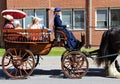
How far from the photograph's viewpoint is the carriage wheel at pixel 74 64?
12609mm

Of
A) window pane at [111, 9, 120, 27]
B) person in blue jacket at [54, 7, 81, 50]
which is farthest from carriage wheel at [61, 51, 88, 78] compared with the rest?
window pane at [111, 9, 120, 27]

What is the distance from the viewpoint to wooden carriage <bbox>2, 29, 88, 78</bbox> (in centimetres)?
1264

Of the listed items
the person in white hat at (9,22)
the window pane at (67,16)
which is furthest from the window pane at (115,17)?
the person in white hat at (9,22)

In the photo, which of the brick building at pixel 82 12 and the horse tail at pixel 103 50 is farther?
the brick building at pixel 82 12

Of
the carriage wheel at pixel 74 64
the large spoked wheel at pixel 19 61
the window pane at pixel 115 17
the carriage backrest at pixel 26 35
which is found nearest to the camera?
the carriage wheel at pixel 74 64

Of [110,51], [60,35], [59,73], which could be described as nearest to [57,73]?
[59,73]

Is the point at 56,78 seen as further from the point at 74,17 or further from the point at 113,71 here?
the point at 74,17

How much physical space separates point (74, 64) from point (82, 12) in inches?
792

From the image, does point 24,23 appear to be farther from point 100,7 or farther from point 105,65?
point 105,65

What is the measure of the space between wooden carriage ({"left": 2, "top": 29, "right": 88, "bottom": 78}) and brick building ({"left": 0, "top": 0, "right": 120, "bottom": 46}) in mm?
18809

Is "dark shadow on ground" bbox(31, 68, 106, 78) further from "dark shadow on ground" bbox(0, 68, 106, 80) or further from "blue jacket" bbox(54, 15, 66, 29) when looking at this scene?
"blue jacket" bbox(54, 15, 66, 29)

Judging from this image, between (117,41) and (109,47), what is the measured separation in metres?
0.34

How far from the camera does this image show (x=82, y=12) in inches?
1281

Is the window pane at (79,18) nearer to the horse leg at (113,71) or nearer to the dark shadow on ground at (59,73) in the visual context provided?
the dark shadow on ground at (59,73)
